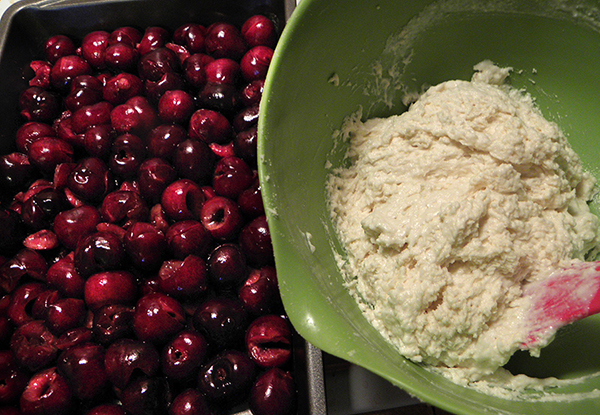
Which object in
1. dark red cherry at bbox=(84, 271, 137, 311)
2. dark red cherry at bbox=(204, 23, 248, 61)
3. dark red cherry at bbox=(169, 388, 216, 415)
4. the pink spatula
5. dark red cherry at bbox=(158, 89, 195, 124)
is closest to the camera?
the pink spatula

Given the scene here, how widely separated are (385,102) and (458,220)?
441mm

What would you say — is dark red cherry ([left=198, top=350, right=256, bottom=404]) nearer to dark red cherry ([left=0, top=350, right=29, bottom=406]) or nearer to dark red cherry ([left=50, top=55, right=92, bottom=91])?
dark red cherry ([left=0, top=350, right=29, bottom=406])

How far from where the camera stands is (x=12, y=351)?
114cm

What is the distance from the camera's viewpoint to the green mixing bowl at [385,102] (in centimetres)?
90

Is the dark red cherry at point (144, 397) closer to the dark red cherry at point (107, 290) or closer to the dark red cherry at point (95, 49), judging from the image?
the dark red cherry at point (107, 290)

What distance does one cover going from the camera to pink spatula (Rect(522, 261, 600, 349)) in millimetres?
870

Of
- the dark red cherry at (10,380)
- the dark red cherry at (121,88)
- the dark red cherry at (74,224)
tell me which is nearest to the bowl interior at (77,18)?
the dark red cherry at (121,88)

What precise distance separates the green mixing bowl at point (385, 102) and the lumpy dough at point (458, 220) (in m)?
0.06

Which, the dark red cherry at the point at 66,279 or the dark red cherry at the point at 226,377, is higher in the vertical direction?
the dark red cherry at the point at 66,279

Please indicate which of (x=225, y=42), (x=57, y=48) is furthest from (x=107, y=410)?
(x=57, y=48)

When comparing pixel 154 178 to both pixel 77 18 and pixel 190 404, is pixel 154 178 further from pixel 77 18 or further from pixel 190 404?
pixel 77 18

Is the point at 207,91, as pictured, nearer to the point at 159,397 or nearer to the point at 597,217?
the point at 159,397

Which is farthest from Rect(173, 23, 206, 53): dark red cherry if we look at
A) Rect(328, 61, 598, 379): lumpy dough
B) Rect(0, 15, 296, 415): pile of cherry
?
Rect(328, 61, 598, 379): lumpy dough

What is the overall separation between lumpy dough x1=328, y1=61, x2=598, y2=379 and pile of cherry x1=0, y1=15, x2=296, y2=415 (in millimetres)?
300
